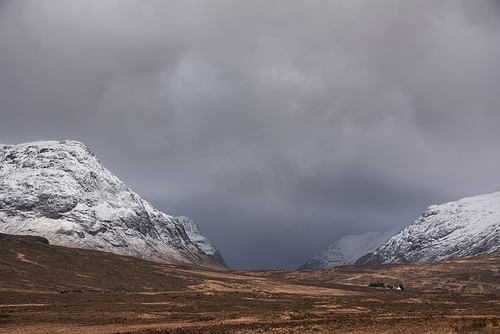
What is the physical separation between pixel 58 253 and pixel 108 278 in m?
35.1

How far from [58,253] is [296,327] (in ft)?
390

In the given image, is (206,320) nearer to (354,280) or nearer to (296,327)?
(296,327)

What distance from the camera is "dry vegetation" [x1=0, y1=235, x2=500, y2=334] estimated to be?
4322 centimetres

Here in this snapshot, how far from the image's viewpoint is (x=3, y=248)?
404ft

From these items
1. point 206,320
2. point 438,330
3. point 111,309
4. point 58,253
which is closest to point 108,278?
point 58,253

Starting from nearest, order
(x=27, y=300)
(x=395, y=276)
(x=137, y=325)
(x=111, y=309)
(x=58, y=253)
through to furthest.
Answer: (x=137, y=325)
(x=111, y=309)
(x=27, y=300)
(x=58, y=253)
(x=395, y=276)

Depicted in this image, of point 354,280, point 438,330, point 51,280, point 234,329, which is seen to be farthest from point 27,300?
point 354,280

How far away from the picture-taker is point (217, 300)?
80.4 m

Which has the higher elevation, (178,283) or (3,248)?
(3,248)

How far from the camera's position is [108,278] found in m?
111

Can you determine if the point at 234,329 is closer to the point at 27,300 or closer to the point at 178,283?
the point at 27,300

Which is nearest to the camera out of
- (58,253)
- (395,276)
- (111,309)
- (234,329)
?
(234,329)

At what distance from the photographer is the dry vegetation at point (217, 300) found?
142 ft

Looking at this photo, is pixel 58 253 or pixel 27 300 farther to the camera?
pixel 58 253
